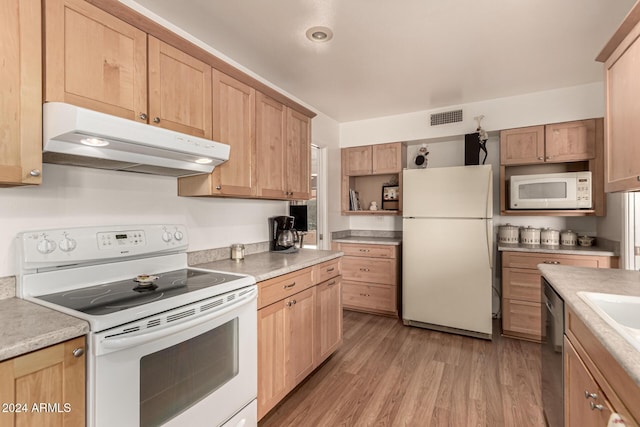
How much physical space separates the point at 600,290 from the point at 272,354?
1.74 m

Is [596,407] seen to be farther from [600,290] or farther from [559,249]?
[559,249]

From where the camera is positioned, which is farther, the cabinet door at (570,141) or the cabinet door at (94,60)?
the cabinet door at (570,141)

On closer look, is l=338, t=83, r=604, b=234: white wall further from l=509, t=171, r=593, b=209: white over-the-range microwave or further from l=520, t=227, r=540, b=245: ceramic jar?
l=509, t=171, r=593, b=209: white over-the-range microwave

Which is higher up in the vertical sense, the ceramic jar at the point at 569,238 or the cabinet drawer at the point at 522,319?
the ceramic jar at the point at 569,238

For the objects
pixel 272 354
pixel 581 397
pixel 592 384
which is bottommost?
pixel 272 354

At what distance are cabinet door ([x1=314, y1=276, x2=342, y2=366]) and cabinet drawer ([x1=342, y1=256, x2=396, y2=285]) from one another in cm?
116

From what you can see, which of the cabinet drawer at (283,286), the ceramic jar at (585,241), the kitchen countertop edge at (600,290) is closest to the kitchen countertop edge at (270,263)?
the cabinet drawer at (283,286)

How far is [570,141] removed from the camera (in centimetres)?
305

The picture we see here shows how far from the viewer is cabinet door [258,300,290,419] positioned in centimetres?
183

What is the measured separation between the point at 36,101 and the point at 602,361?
2.25 m

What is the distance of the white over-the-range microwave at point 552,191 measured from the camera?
2.94 meters

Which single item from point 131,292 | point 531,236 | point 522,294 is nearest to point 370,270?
point 522,294

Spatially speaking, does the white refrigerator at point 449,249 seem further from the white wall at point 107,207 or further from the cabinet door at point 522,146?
the white wall at point 107,207

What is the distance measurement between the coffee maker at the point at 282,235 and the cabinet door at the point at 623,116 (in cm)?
212
